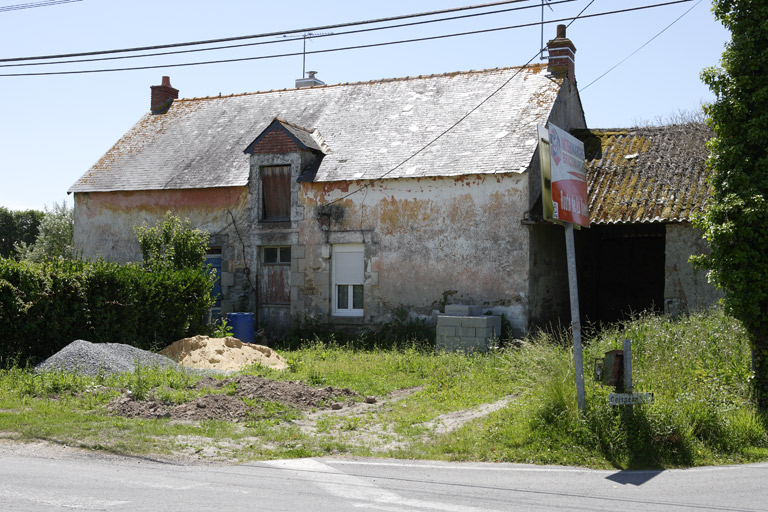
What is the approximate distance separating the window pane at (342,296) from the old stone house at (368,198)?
0.04 meters

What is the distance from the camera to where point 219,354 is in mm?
15320

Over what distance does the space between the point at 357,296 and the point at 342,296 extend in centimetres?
42

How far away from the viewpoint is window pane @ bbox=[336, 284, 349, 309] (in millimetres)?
18906

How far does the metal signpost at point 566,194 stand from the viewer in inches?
342

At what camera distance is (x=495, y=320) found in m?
16.1

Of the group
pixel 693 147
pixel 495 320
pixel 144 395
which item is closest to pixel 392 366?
pixel 495 320

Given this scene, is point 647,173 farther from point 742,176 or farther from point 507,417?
point 507,417

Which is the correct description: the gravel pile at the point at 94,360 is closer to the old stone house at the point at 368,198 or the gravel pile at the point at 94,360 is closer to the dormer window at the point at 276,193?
the old stone house at the point at 368,198

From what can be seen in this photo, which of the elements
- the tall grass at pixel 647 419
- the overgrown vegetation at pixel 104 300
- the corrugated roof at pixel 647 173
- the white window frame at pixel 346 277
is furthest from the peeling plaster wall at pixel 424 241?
the tall grass at pixel 647 419

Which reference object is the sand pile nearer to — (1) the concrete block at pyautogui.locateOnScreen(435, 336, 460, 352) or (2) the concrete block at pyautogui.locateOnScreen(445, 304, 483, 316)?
(1) the concrete block at pyautogui.locateOnScreen(435, 336, 460, 352)

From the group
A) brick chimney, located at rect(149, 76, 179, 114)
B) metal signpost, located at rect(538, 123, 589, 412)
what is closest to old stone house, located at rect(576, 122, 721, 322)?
metal signpost, located at rect(538, 123, 589, 412)

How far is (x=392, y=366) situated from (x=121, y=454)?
7076mm

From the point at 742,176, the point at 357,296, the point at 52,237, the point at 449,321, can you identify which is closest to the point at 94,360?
the point at 449,321

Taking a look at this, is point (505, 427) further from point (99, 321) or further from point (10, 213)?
point (10, 213)
